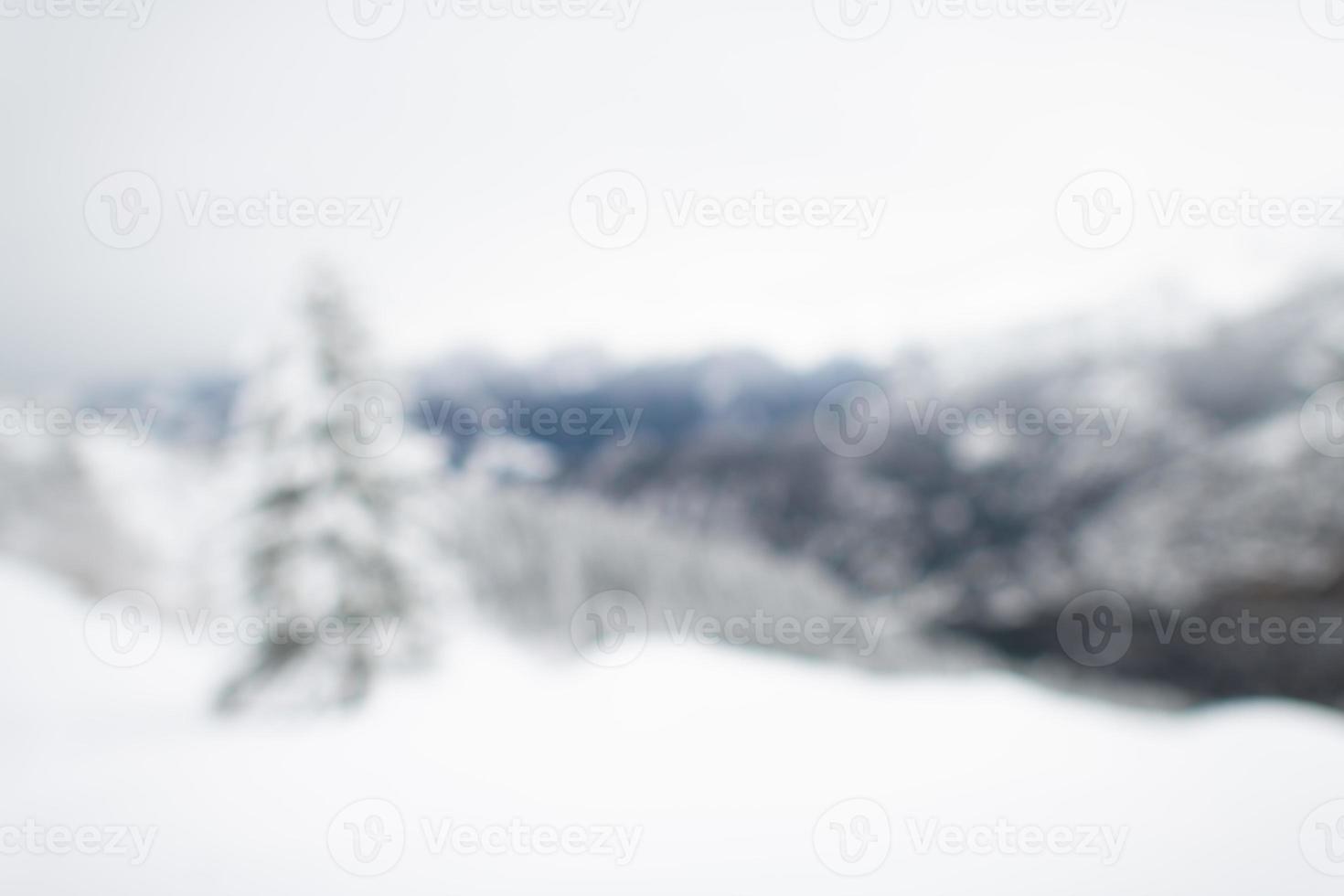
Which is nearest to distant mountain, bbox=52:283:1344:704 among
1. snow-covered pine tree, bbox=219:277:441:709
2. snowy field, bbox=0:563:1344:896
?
snow-covered pine tree, bbox=219:277:441:709

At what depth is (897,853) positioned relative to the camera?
3090 mm

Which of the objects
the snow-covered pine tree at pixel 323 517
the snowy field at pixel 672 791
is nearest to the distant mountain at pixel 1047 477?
the snow-covered pine tree at pixel 323 517

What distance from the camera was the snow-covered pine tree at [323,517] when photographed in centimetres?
437

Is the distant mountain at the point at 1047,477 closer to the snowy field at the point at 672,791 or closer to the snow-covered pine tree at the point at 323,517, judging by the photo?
the snow-covered pine tree at the point at 323,517

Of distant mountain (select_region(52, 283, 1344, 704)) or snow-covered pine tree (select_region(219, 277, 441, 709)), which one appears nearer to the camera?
snow-covered pine tree (select_region(219, 277, 441, 709))

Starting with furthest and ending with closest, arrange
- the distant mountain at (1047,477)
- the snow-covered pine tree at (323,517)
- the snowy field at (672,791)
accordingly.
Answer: the distant mountain at (1047,477)
the snow-covered pine tree at (323,517)
the snowy field at (672,791)

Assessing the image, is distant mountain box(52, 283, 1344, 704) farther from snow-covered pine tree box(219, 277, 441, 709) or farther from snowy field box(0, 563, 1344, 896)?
snowy field box(0, 563, 1344, 896)

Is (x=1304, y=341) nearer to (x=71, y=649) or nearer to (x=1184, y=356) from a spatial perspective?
(x=1184, y=356)

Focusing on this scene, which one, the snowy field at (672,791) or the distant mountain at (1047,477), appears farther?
the distant mountain at (1047,477)

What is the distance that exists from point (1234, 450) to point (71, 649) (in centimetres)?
5001

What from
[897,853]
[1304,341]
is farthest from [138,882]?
[1304,341]

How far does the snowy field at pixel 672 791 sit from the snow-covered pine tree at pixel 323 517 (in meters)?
0.30

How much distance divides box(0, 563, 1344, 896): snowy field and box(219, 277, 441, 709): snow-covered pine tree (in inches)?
11.7

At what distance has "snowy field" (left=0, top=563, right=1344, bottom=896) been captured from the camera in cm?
294
